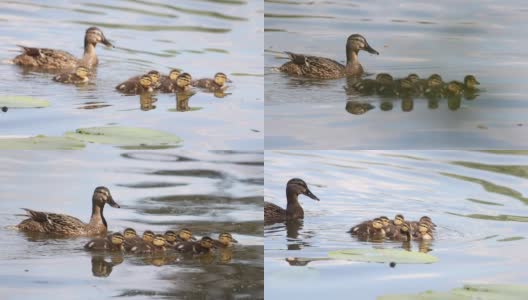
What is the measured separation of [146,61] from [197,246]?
4100mm

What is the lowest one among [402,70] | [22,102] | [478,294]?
[478,294]

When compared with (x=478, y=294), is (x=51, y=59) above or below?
above

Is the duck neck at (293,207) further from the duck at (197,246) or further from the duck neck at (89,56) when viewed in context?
the duck neck at (89,56)

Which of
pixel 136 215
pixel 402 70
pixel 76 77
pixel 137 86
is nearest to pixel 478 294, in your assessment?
pixel 136 215

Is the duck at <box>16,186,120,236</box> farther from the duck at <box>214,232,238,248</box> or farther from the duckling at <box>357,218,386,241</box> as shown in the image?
the duckling at <box>357,218,386,241</box>

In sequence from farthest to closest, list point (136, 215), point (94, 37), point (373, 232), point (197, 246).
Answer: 1. point (94, 37)
2. point (136, 215)
3. point (373, 232)
4. point (197, 246)

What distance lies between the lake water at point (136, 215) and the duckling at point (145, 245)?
3.8 inches

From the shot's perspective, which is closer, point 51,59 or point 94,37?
point 51,59

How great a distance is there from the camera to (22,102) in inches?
433

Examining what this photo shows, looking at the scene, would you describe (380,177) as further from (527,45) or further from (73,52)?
(73,52)

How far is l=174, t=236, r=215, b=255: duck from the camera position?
974 cm

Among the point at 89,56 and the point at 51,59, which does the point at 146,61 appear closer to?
the point at 89,56

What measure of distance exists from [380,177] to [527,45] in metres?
2.49

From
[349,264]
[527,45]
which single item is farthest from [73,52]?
[349,264]
